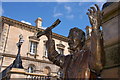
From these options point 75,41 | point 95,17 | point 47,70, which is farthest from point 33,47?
point 95,17

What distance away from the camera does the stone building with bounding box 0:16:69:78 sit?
58.7 feet

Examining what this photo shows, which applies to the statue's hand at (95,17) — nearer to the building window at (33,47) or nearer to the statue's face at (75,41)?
the statue's face at (75,41)

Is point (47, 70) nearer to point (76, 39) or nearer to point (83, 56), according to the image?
point (76, 39)

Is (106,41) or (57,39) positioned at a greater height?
(57,39)

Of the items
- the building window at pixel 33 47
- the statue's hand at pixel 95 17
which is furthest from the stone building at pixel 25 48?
the statue's hand at pixel 95 17

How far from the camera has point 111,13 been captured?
2.43m

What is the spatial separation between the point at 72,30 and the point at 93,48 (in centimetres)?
71

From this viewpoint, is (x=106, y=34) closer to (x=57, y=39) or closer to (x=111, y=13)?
(x=111, y=13)

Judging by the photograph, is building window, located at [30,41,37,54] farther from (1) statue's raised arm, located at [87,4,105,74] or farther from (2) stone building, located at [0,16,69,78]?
(1) statue's raised arm, located at [87,4,105,74]

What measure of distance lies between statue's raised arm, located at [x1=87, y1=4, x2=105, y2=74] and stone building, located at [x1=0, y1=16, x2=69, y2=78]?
1689 centimetres

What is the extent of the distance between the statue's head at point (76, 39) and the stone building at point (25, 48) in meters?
16.4

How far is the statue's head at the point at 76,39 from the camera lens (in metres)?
2.22

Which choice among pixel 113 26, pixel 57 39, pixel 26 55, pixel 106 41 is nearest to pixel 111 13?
pixel 113 26

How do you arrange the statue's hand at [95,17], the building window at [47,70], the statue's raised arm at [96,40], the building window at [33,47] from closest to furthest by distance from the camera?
the statue's raised arm at [96,40], the statue's hand at [95,17], the building window at [33,47], the building window at [47,70]
